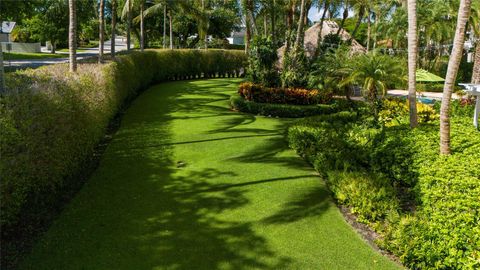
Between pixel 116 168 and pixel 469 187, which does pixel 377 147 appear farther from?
pixel 116 168

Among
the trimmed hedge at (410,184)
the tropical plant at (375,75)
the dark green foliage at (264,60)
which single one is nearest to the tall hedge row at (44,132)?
the trimmed hedge at (410,184)

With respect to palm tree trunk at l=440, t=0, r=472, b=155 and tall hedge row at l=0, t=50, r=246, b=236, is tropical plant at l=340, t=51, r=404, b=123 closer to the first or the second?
palm tree trunk at l=440, t=0, r=472, b=155

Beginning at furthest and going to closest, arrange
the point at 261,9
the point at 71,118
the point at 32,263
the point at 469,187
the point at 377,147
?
the point at 261,9 < the point at 377,147 < the point at 71,118 < the point at 469,187 < the point at 32,263

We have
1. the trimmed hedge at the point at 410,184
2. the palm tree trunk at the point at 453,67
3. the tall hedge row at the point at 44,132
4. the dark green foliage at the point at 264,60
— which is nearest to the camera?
the trimmed hedge at the point at 410,184

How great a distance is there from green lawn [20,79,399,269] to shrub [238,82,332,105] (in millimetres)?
6162

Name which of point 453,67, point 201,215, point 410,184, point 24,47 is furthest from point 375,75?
point 24,47

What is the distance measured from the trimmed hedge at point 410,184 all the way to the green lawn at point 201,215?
41 centimetres

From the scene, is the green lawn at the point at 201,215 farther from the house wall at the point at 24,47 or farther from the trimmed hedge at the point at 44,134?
the house wall at the point at 24,47

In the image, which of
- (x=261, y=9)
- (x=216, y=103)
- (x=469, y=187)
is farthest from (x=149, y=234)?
(x=261, y=9)

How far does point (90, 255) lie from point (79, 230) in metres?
0.84

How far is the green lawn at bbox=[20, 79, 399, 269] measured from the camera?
586cm

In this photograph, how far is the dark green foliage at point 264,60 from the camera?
766 inches

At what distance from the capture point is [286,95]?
711 inches

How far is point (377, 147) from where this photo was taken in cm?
945
